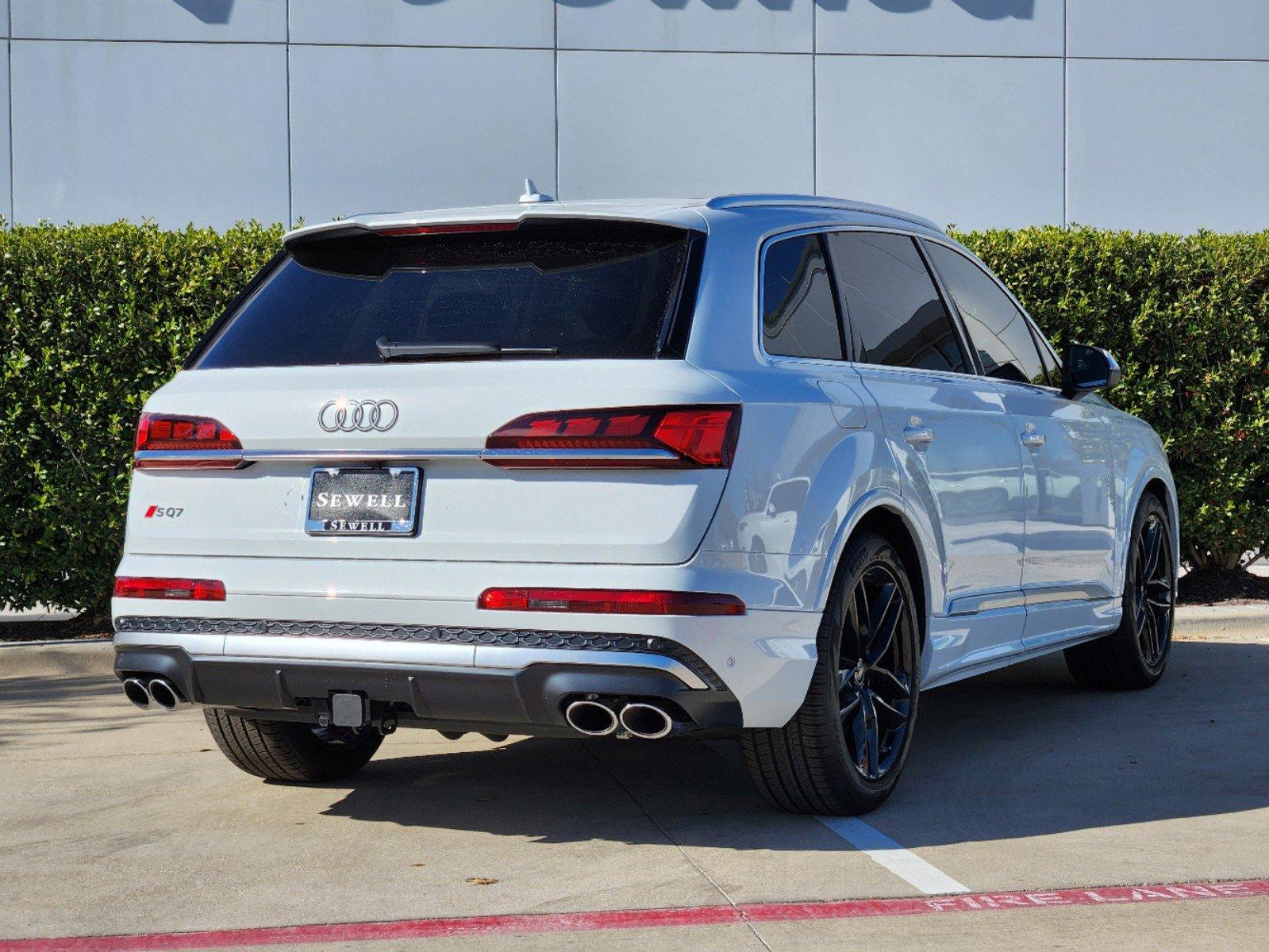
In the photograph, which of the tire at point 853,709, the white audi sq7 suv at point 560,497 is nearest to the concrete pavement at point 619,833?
the tire at point 853,709

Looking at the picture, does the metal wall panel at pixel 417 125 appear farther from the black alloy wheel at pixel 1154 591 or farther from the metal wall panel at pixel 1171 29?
the black alloy wheel at pixel 1154 591

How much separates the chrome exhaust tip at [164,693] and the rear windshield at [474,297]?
0.94 metres

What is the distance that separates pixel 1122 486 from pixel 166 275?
16.9ft

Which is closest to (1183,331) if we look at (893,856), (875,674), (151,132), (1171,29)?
(875,674)

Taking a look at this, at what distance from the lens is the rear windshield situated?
14.8 ft

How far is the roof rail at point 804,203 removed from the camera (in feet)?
16.4

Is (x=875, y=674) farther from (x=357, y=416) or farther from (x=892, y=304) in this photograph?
(x=357, y=416)

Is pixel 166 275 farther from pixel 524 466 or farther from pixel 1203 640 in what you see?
pixel 1203 640

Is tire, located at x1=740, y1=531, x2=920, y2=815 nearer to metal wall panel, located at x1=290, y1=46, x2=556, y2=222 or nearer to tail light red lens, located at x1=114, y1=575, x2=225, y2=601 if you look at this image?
tail light red lens, located at x1=114, y1=575, x2=225, y2=601

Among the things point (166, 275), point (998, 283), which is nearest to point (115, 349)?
point (166, 275)

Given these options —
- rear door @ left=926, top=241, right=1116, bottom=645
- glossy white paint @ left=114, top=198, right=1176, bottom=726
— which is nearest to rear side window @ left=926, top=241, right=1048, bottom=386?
rear door @ left=926, top=241, right=1116, bottom=645

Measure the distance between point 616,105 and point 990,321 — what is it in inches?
333

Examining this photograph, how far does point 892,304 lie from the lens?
5660mm

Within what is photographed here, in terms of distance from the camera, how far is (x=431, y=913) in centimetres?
416
